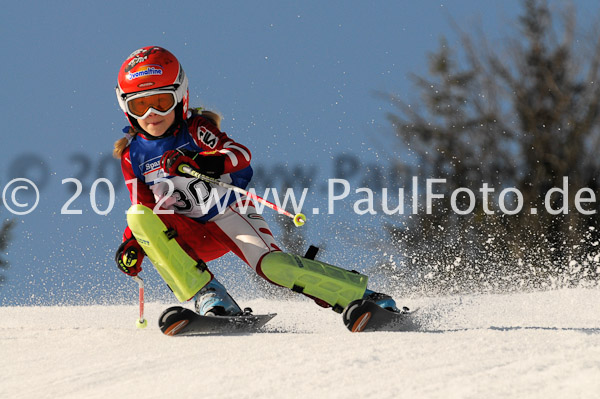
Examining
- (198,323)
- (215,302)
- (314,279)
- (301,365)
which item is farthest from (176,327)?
(301,365)

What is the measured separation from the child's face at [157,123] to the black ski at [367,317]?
4.64 feet

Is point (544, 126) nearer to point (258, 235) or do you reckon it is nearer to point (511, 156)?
point (511, 156)

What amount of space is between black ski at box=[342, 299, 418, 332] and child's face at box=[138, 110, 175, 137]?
1.41 metres

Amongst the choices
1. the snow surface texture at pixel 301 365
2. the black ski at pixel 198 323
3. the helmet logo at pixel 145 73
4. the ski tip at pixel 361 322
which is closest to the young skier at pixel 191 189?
the helmet logo at pixel 145 73

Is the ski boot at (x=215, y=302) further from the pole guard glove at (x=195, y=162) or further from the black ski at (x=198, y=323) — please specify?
the pole guard glove at (x=195, y=162)

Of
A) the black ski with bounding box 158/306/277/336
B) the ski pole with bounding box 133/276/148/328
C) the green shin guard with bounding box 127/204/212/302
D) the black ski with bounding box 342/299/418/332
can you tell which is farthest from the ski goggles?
the black ski with bounding box 342/299/418/332

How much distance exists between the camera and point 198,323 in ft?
11.9

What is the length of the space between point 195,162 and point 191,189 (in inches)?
15.1

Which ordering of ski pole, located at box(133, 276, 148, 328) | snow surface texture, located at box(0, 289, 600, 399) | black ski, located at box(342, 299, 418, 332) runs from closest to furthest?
snow surface texture, located at box(0, 289, 600, 399) → black ski, located at box(342, 299, 418, 332) → ski pole, located at box(133, 276, 148, 328)

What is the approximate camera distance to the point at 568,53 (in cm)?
1373

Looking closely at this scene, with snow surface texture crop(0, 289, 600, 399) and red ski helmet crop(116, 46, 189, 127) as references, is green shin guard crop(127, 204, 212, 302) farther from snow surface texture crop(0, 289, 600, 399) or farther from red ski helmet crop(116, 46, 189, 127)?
red ski helmet crop(116, 46, 189, 127)

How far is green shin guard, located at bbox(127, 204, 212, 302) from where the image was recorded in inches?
148

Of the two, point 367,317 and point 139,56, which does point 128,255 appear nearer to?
point 139,56

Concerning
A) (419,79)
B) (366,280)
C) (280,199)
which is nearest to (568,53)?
(419,79)
